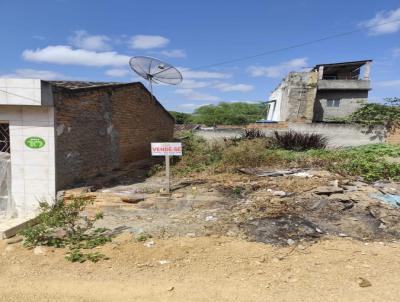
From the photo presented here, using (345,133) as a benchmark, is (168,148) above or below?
below

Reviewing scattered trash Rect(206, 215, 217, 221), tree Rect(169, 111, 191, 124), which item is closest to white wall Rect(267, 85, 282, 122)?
tree Rect(169, 111, 191, 124)

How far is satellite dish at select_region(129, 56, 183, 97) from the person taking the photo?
9961 mm

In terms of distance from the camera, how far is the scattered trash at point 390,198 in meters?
6.16

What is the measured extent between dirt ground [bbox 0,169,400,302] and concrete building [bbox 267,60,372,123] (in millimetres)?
17812

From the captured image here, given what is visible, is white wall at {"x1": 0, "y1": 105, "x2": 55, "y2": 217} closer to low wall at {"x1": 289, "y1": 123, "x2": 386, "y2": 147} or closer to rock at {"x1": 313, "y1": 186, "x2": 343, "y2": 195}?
rock at {"x1": 313, "y1": 186, "x2": 343, "y2": 195}

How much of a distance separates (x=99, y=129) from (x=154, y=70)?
2.87 m

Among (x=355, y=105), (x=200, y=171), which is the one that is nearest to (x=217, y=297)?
(x=200, y=171)

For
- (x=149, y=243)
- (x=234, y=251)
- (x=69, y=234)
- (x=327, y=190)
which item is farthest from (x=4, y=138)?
(x=327, y=190)

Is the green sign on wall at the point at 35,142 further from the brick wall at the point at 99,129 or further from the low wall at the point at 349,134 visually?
the low wall at the point at 349,134

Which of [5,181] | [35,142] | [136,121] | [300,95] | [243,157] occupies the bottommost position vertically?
[5,181]

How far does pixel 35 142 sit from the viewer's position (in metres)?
7.05

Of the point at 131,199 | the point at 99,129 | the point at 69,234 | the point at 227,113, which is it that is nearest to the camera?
the point at 69,234

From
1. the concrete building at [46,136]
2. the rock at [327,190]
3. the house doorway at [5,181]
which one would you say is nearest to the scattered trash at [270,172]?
the rock at [327,190]

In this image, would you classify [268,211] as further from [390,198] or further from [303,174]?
[303,174]
